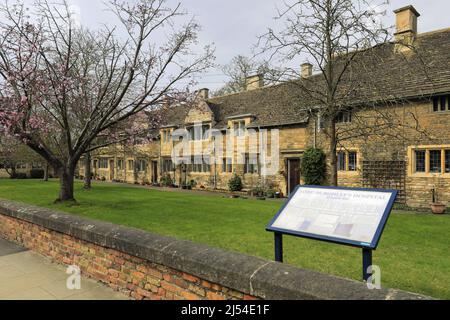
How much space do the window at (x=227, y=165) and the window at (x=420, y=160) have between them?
43.0 feet

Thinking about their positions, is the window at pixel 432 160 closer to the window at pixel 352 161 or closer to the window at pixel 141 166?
the window at pixel 352 161

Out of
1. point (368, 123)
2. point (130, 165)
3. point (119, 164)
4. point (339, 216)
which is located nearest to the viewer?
point (339, 216)

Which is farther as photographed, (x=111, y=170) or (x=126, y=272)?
(x=111, y=170)

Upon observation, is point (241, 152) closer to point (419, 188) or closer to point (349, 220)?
point (419, 188)

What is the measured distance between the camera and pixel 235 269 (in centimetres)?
342

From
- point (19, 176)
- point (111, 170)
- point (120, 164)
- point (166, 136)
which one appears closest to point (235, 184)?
point (166, 136)

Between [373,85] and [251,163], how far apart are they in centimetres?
1480

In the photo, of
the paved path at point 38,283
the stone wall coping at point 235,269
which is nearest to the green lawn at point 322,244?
the stone wall coping at point 235,269

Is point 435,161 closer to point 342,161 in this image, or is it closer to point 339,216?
point 342,161

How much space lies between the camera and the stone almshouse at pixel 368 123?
14.5 metres

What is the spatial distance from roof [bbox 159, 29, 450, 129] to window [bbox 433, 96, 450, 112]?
2.12ft

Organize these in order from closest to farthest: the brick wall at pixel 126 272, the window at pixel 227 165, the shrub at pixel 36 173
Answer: the brick wall at pixel 126 272, the window at pixel 227 165, the shrub at pixel 36 173

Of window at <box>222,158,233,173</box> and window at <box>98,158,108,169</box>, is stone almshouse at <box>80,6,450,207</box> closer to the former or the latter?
window at <box>222,158,233,173</box>
